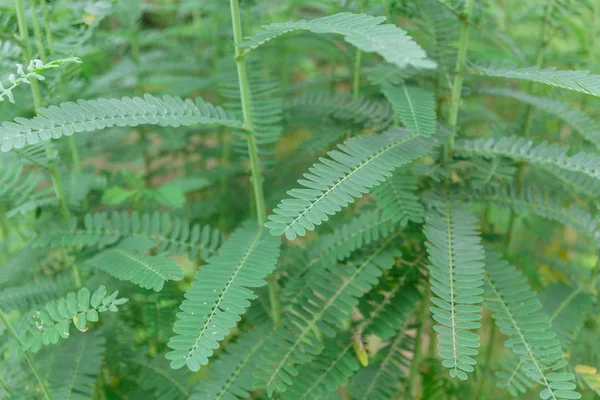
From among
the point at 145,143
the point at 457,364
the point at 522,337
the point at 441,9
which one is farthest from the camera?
the point at 145,143

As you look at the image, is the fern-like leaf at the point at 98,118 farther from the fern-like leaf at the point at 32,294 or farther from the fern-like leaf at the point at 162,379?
the fern-like leaf at the point at 162,379

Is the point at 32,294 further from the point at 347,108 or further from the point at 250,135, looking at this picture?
the point at 347,108

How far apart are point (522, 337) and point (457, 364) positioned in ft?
0.62

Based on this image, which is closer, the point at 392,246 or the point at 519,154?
the point at 519,154

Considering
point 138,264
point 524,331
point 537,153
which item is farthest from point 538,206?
point 138,264

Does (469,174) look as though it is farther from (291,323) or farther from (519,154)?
(291,323)

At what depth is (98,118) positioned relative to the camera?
862mm

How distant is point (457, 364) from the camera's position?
0.78 metres

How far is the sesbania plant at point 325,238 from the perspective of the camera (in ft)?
2.75

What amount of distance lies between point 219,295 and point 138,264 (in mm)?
217

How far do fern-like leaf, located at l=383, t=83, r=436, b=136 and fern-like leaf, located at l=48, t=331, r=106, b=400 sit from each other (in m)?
0.80

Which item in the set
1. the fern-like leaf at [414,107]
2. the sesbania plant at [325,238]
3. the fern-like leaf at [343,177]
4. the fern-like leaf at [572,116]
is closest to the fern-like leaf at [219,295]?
the sesbania plant at [325,238]

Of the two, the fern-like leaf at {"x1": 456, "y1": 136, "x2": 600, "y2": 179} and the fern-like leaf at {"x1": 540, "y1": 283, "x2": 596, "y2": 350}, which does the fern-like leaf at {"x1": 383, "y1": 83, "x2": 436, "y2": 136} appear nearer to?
the fern-like leaf at {"x1": 456, "y1": 136, "x2": 600, "y2": 179}

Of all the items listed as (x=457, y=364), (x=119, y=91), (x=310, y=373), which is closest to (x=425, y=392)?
(x=310, y=373)
